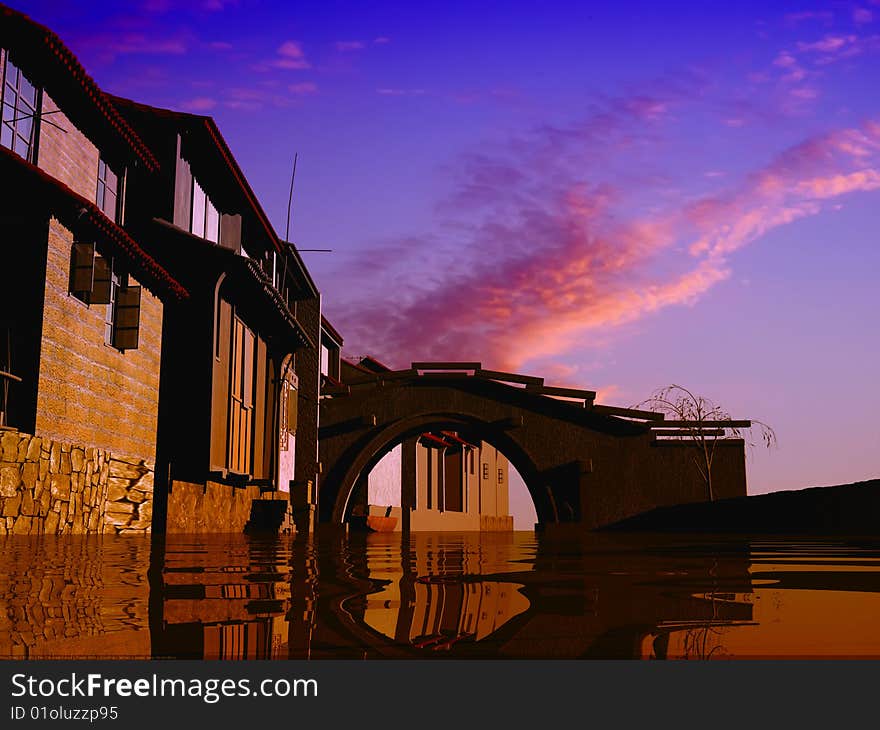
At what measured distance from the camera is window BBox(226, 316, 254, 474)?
15.7 m

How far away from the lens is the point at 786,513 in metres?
16.8

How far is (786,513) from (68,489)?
1321 centimetres

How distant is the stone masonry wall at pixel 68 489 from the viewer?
30.6 ft

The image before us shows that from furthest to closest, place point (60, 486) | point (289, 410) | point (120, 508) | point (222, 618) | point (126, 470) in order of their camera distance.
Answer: point (289, 410), point (126, 470), point (120, 508), point (60, 486), point (222, 618)

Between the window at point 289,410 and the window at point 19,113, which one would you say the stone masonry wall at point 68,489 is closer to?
the window at point 19,113

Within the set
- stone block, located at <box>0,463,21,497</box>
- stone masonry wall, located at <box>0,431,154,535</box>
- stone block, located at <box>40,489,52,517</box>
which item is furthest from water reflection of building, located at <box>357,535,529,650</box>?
stone block, located at <box>40,489,52,517</box>

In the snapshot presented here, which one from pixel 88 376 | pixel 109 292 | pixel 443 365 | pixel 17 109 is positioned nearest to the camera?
pixel 17 109

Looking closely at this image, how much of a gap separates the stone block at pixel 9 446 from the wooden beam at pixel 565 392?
17.2 meters

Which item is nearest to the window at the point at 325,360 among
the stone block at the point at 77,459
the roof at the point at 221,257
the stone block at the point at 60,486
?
the roof at the point at 221,257

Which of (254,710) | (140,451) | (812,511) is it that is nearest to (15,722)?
(254,710)

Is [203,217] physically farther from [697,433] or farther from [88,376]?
[697,433]

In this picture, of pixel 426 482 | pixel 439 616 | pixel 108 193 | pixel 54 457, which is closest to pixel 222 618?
pixel 439 616

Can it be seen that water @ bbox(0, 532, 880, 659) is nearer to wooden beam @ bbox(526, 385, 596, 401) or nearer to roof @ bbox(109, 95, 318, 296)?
roof @ bbox(109, 95, 318, 296)

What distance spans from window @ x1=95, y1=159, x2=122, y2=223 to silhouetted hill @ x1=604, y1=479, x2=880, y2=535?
13084mm
